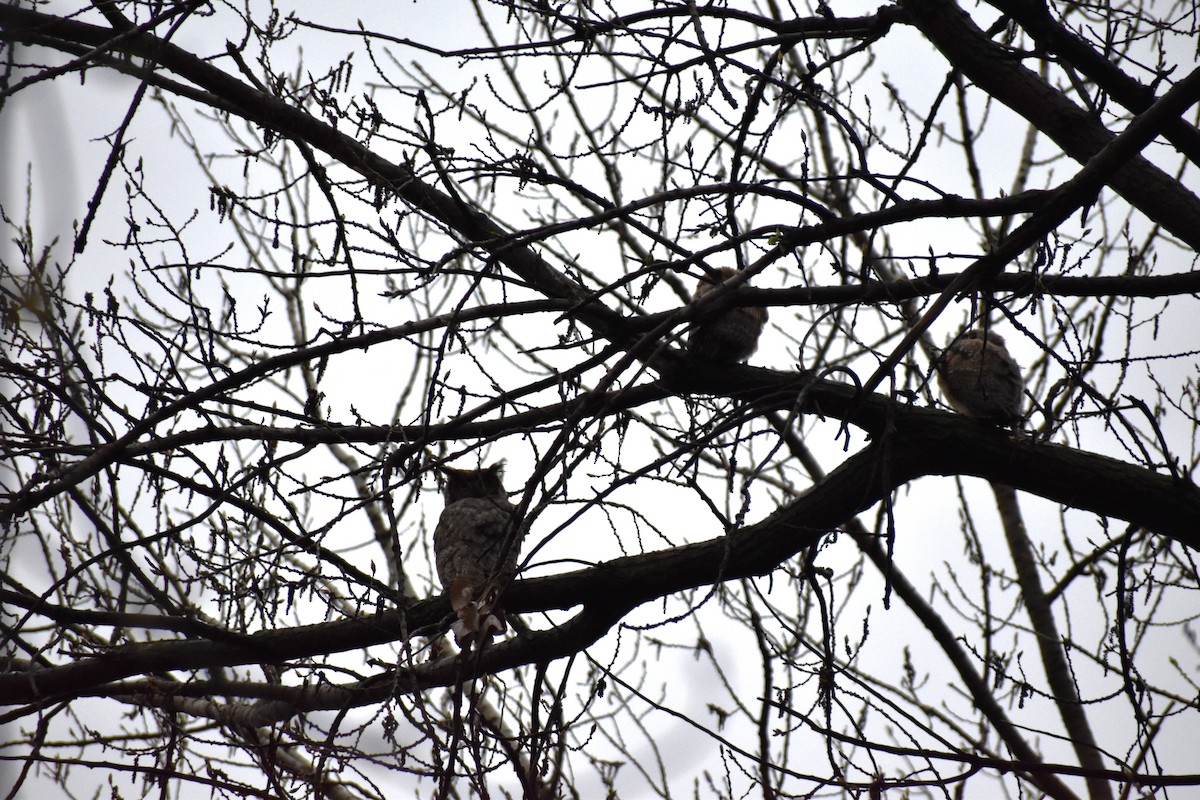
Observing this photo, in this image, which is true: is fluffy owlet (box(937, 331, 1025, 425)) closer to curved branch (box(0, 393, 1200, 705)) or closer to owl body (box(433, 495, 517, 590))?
curved branch (box(0, 393, 1200, 705))

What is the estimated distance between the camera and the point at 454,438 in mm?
3277

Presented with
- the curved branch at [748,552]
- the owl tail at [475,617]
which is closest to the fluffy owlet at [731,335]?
the curved branch at [748,552]

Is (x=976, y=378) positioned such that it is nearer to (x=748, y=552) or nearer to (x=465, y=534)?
(x=748, y=552)

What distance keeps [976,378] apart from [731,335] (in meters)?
1.38

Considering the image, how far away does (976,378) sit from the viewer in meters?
4.74

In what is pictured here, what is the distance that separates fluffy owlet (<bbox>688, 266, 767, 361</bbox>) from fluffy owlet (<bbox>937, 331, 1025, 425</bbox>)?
941 millimetres

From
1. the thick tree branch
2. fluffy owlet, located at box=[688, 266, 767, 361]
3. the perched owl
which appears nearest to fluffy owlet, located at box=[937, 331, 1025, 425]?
fluffy owlet, located at box=[688, 266, 767, 361]

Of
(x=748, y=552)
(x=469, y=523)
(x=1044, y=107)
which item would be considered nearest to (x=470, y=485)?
(x=469, y=523)

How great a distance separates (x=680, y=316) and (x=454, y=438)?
3.16 ft

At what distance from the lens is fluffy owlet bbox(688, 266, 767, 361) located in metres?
3.95

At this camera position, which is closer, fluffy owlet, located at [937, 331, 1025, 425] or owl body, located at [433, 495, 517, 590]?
fluffy owlet, located at [937, 331, 1025, 425]

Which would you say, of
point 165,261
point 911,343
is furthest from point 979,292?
point 165,261

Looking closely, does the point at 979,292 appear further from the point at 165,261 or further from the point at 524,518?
the point at 165,261

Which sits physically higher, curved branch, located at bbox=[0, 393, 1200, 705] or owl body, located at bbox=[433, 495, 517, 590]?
owl body, located at bbox=[433, 495, 517, 590]
